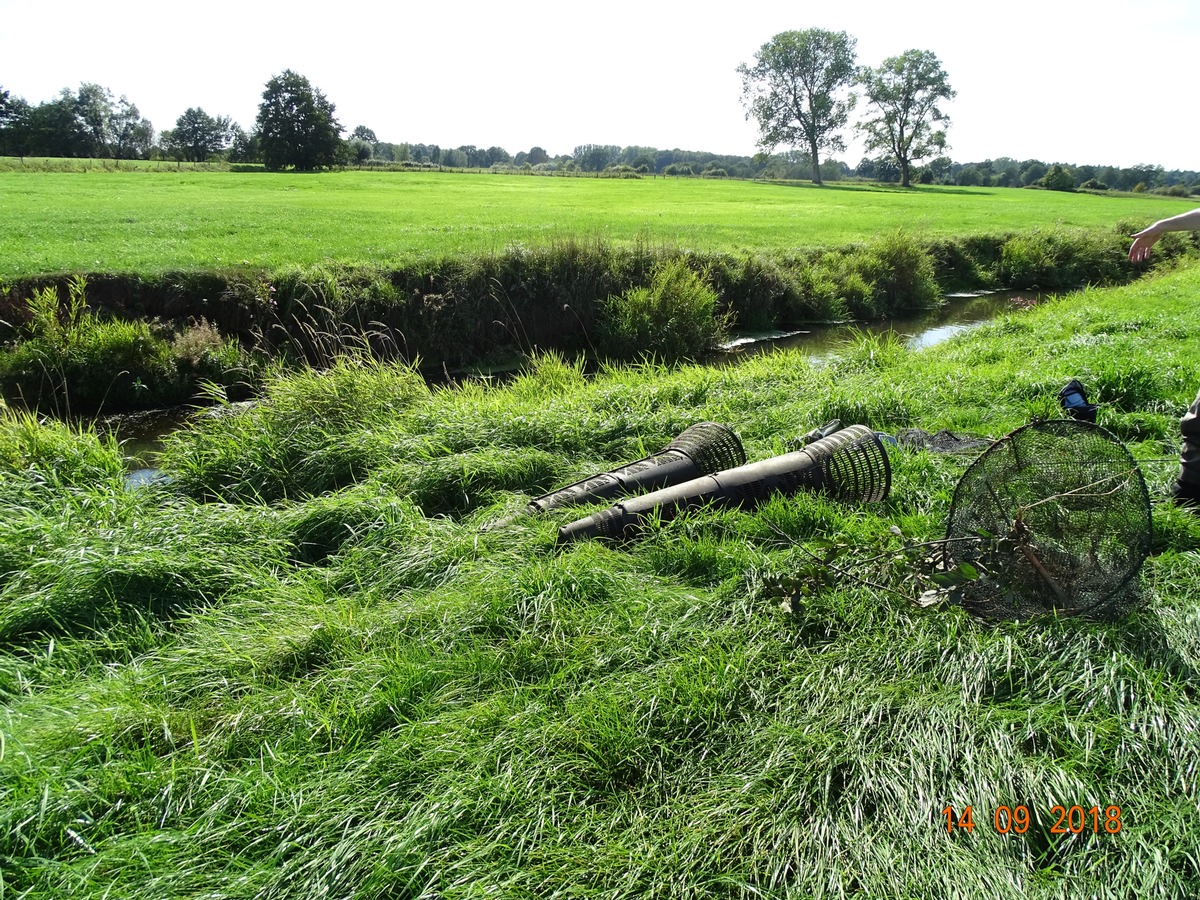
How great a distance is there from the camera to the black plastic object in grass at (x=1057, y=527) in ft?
11.9

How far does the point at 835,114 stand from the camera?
255 feet

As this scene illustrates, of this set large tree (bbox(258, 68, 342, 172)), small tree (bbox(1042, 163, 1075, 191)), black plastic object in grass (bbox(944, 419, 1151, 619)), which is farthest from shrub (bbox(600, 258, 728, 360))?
small tree (bbox(1042, 163, 1075, 191))

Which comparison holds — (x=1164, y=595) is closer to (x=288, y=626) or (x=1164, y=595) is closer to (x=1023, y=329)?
(x=288, y=626)

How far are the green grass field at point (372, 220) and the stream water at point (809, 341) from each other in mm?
3469

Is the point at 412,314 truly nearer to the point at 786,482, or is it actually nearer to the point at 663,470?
the point at 663,470

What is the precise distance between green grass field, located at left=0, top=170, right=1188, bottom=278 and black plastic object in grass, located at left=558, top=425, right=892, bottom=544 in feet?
38.4

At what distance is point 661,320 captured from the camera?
14.2 m

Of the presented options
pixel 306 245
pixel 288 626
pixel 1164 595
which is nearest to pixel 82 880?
pixel 288 626

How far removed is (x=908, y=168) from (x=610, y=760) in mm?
84803

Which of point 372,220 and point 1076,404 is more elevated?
point 372,220

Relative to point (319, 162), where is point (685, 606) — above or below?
below

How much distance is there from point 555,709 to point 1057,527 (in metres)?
2.76

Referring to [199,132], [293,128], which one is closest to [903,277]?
[293,128]
